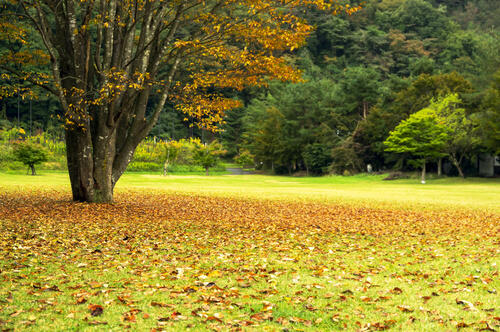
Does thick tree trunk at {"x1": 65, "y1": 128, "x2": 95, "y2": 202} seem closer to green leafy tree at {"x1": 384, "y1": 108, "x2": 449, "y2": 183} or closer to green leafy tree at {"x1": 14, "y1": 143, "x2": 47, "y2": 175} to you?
green leafy tree at {"x1": 14, "y1": 143, "x2": 47, "y2": 175}

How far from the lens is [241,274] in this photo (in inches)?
269

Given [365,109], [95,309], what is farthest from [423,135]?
[95,309]

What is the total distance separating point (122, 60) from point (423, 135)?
124ft

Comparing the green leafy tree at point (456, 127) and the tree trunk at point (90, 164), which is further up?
the green leafy tree at point (456, 127)

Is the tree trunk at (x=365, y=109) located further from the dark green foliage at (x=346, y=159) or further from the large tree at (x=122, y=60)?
the large tree at (x=122, y=60)

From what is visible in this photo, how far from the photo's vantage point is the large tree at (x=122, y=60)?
14.4 meters

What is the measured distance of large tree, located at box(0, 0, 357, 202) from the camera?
567 inches

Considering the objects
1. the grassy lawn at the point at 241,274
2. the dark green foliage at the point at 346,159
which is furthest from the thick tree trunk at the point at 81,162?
the dark green foliage at the point at 346,159

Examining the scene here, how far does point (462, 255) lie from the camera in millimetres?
8797

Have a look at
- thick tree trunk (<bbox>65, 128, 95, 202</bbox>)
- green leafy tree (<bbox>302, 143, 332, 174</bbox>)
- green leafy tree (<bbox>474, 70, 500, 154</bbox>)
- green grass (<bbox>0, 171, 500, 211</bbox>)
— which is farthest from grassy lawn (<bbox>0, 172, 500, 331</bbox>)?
green leafy tree (<bbox>302, 143, 332, 174</bbox>)

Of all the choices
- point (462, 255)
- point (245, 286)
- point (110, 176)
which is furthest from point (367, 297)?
point (110, 176)

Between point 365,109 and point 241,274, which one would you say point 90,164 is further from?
point 365,109

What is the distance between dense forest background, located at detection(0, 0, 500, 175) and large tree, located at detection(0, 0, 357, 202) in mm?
15261

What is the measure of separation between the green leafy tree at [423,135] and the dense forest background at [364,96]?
3559 millimetres
